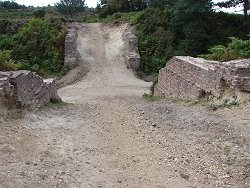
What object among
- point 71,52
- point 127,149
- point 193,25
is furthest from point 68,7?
point 127,149

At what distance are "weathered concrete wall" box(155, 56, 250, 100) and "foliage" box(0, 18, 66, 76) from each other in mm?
10735

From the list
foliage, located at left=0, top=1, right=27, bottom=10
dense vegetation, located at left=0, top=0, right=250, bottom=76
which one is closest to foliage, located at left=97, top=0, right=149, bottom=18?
dense vegetation, located at left=0, top=0, right=250, bottom=76

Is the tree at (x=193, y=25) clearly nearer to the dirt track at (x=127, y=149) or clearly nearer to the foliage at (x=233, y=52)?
the foliage at (x=233, y=52)

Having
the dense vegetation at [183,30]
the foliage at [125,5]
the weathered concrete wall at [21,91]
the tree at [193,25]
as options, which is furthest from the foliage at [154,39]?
the weathered concrete wall at [21,91]

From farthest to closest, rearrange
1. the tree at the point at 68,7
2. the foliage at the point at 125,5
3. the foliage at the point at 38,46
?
the tree at the point at 68,7, the foliage at the point at 125,5, the foliage at the point at 38,46

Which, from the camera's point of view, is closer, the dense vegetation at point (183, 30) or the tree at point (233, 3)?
the dense vegetation at point (183, 30)

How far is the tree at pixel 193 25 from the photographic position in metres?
23.2

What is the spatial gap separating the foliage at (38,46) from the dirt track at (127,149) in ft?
45.8

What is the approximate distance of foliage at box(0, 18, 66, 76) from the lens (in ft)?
78.8

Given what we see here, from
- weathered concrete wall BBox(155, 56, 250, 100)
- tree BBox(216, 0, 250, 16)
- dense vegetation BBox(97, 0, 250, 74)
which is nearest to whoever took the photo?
weathered concrete wall BBox(155, 56, 250, 100)

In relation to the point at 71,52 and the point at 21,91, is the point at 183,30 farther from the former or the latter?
the point at 21,91

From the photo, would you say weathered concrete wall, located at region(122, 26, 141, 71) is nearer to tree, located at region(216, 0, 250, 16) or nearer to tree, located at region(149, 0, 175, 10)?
tree, located at region(216, 0, 250, 16)

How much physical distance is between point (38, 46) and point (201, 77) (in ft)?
55.8

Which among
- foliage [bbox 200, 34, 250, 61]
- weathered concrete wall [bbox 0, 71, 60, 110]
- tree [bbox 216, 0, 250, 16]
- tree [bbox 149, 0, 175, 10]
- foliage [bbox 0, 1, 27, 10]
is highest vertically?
foliage [bbox 0, 1, 27, 10]
